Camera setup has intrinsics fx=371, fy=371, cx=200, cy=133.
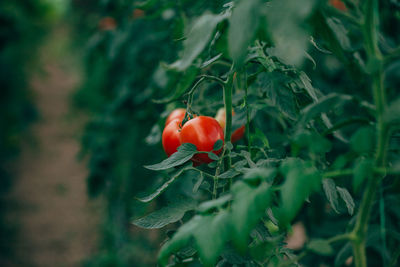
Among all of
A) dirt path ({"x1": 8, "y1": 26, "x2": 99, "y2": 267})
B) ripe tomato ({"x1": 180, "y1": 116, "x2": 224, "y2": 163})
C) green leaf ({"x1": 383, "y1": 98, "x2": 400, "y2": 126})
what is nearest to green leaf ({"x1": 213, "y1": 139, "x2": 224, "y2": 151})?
ripe tomato ({"x1": 180, "y1": 116, "x2": 224, "y2": 163})

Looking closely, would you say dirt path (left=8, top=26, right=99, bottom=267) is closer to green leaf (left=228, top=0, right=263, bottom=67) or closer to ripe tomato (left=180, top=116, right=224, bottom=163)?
ripe tomato (left=180, top=116, right=224, bottom=163)

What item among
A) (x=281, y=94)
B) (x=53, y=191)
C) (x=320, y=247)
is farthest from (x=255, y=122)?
(x=53, y=191)

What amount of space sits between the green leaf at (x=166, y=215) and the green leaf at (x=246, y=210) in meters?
0.17

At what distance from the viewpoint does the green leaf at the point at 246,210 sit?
36 cm

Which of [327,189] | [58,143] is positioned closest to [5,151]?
[58,143]

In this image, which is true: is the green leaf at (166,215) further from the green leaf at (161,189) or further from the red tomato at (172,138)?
the red tomato at (172,138)

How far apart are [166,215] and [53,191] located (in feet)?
12.7

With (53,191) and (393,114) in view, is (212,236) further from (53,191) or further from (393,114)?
(53,191)

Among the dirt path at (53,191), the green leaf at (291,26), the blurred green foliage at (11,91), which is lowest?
the dirt path at (53,191)

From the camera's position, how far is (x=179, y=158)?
0.58 meters

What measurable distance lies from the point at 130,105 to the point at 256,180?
4.72 feet

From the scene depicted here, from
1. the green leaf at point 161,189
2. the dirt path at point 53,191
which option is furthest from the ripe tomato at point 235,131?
the dirt path at point 53,191

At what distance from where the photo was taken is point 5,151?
422cm

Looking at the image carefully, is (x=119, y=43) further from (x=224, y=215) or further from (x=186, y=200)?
(x=224, y=215)
